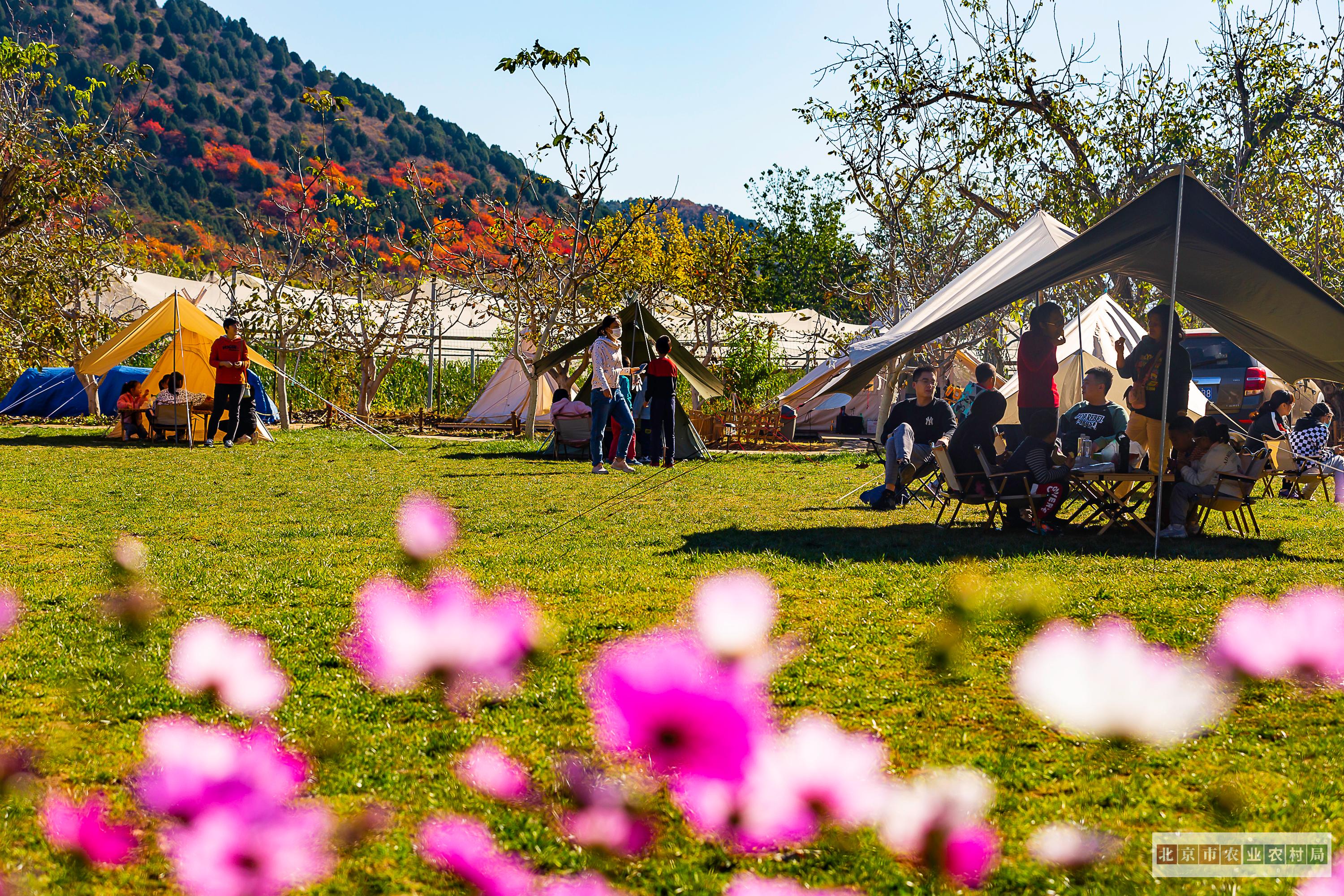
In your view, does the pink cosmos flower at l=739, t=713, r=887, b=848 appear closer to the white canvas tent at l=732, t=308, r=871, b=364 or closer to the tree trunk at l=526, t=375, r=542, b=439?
the tree trunk at l=526, t=375, r=542, b=439

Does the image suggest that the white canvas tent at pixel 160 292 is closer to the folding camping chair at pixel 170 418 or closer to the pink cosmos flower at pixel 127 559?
the folding camping chair at pixel 170 418

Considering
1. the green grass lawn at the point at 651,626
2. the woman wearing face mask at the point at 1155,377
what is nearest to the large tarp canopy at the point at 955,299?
the woman wearing face mask at the point at 1155,377

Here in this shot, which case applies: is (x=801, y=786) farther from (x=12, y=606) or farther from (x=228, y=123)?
(x=228, y=123)

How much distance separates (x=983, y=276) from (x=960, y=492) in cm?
188

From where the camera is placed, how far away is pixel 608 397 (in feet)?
38.5

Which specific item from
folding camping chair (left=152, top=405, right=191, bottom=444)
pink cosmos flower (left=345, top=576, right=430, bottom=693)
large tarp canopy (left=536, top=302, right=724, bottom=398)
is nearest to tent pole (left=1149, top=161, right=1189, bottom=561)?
pink cosmos flower (left=345, top=576, right=430, bottom=693)

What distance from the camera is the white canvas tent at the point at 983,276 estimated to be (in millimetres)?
7547

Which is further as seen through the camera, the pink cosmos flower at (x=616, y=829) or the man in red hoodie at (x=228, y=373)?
the man in red hoodie at (x=228, y=373)

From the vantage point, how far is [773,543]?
21.9 ft

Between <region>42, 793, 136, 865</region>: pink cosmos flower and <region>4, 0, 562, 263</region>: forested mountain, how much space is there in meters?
53.1

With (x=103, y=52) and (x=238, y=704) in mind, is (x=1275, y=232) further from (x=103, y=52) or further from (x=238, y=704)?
(x=103, y=52)

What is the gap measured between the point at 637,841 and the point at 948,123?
15.7 m

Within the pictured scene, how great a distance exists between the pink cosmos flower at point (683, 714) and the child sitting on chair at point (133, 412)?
1572 centimetres

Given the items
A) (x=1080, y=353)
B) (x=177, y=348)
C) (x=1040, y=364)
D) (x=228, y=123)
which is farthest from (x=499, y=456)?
(x=228, y=123)
